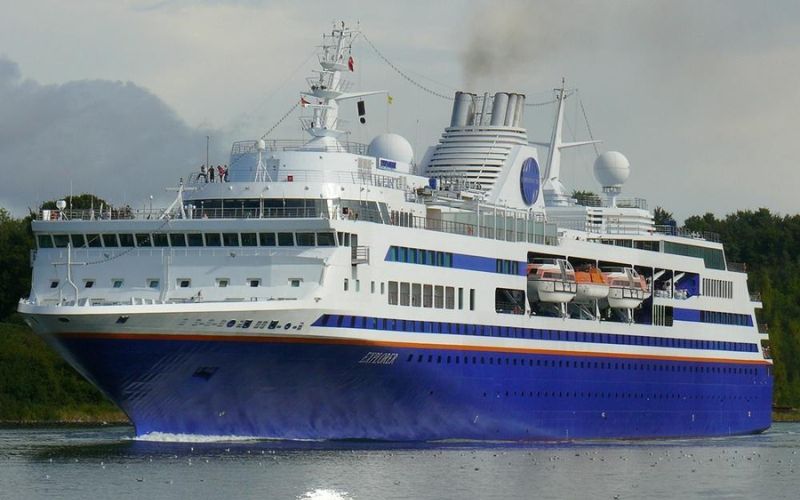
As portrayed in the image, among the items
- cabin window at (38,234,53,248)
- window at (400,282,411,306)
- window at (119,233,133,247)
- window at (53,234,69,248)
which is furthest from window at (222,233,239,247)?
cabin window at (38,234,53,248)

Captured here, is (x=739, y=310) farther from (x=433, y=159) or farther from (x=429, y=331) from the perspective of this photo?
(x=429, y=331)

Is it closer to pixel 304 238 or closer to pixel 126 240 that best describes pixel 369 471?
pixel 304 238

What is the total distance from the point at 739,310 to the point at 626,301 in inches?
471

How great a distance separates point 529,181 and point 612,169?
947 centimetres

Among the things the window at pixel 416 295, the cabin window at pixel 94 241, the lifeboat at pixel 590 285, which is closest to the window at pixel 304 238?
the window at pixel 416 295

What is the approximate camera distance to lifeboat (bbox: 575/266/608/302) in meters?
78.7

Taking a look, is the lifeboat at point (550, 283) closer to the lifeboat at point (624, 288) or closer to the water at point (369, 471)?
the lifeboat at point (624, 288)

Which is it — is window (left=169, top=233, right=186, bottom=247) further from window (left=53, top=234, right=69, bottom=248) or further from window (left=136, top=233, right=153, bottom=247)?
window (left=53, top=234, right=69, bottom=248)

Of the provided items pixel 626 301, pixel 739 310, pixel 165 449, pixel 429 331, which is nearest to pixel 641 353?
pixel 626 301

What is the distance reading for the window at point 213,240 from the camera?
2611 inches

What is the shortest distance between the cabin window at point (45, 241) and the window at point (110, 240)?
2.37 m

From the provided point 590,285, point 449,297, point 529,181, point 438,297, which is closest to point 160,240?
point 438,297

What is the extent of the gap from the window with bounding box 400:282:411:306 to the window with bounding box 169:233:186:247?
26.8ft

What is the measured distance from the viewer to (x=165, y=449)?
208 ft
